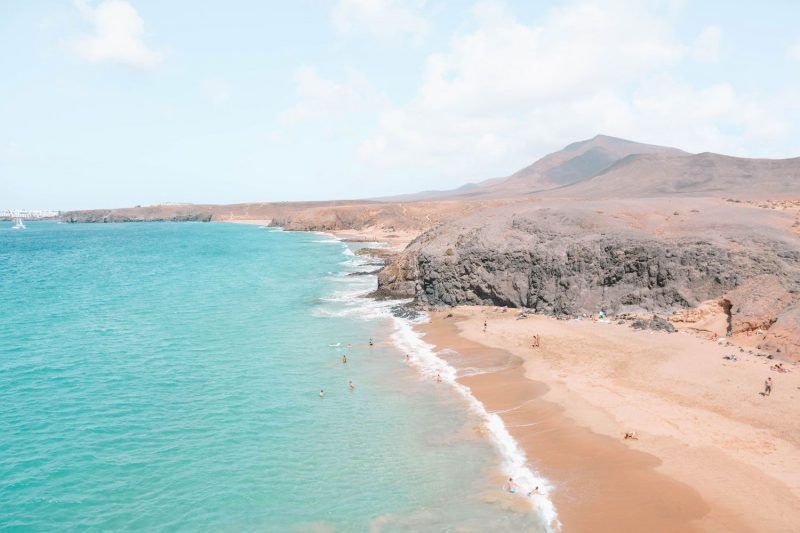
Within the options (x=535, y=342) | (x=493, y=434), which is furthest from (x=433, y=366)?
(x=493, y=434)

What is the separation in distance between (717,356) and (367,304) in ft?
91.1

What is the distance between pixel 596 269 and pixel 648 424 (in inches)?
775

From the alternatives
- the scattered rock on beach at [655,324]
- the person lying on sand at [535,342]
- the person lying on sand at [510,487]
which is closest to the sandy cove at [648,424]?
the person lying on sand at [535,342]

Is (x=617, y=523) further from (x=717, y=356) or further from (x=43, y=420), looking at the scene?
(x=43, y=420)

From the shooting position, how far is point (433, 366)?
29047 mm

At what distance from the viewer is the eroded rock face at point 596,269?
31938 millimetres

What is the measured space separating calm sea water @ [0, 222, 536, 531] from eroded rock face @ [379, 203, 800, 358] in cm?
816

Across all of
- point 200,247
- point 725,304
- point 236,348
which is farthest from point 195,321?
point 200,247

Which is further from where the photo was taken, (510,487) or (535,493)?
(510,487)

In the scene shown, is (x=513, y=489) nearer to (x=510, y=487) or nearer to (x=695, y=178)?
(x=510, y=487)

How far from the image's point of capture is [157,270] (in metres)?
72.1

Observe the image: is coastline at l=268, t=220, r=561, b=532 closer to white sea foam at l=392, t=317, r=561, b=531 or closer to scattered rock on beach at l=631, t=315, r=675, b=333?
white sea foam at l=392, t=317, r=561, b=531

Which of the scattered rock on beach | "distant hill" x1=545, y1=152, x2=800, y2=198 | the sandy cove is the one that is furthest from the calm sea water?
"distant hill" x1=545, y1=152, x2=800, y2=198

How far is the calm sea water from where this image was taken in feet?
52.3
